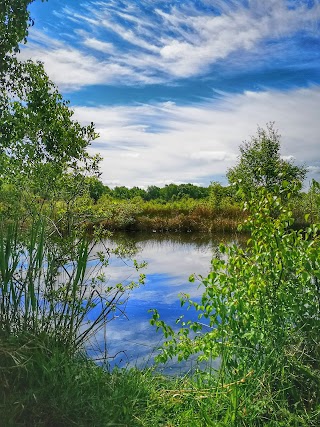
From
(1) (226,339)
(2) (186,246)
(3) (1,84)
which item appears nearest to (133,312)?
(3) (1,84)

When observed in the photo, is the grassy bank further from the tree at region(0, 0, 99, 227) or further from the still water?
the tree at region(0, 0, 99, 227)

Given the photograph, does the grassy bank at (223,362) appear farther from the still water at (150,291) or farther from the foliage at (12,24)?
the foliage at (12,24)

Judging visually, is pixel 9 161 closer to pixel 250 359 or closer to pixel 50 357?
pixel 50 357

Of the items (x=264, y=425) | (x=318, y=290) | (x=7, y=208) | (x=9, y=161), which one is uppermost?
(x=9, y=161)

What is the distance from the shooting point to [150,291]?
37.7 feet

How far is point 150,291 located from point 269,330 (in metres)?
8.48

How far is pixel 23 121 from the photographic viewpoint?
7.45m

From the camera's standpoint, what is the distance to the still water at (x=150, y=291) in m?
6.71

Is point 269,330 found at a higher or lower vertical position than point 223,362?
higher

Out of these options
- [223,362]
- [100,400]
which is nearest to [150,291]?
[223,362]

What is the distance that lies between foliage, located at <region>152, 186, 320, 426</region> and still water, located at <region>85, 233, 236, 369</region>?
29.5 inches

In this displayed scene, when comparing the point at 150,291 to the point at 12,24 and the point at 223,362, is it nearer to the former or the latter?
the point at 12,24

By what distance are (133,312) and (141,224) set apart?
19307 mm

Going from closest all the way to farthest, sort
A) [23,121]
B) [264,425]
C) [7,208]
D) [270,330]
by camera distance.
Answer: [264,425] → [270,330] → [7,208] → [23,121]
